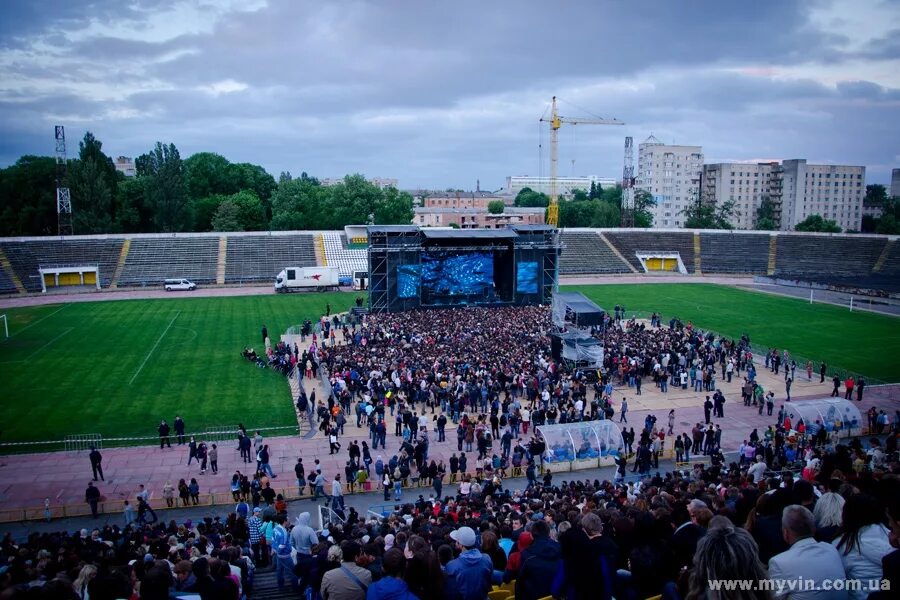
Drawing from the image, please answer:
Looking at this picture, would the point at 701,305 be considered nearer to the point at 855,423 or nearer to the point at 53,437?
the point at 855,423

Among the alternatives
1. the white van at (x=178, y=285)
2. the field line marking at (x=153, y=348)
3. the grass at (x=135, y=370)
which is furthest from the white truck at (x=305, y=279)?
the field line marking at (x=153, y=348)

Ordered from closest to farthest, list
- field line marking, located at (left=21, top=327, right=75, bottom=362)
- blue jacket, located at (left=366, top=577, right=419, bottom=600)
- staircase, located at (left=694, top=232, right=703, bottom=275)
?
blue jacket, located at (left=366, top=577, right=419, bottom=600), field line marking, located at (left=21, top=327, right=75, bottom=362), staircase, located at (left=694, top=232, right=703, bottom=275)

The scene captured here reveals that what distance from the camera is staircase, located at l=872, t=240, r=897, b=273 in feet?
245

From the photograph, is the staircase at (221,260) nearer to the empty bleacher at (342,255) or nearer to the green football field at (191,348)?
the green football field at (191,348)

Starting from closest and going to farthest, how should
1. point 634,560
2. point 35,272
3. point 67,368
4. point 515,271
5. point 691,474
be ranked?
point 634,560
point 691,474
point 67,368
point 515,271
point 35,272

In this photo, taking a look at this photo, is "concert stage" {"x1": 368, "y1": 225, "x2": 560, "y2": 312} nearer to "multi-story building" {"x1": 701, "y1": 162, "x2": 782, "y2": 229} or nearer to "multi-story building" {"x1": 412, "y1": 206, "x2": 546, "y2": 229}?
"multi-story building" {"x1": 412, "y1": 206, "x2": 546, "y2": 229}

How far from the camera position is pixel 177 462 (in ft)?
73.3

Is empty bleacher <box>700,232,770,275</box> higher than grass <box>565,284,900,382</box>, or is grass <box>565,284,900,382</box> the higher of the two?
empty bleacher <box>700,232,770,275</box>

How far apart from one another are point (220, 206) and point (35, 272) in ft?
101

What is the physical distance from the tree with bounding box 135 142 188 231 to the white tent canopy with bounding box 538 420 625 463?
73.8 m

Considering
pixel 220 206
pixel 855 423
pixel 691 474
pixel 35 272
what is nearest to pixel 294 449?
pixel 691 474

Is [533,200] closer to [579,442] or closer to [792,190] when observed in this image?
[792,190]

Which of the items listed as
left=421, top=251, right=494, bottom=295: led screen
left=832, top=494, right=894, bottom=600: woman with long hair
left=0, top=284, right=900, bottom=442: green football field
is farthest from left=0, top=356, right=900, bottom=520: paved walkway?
left=421, top=251, right=494, bottom=295: led screen

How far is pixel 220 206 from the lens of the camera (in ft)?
293
